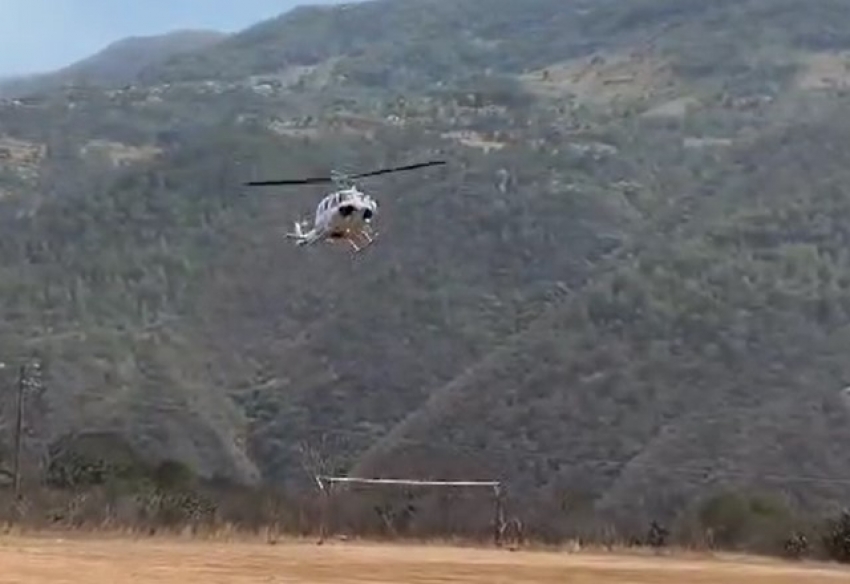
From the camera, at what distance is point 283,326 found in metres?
63.9

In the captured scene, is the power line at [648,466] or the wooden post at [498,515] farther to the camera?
the power line at [648,466]

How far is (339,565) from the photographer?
32.1 metres

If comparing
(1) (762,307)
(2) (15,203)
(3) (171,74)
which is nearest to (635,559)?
(1) (762,307)

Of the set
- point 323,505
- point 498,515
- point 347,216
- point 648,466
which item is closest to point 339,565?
point 347,216

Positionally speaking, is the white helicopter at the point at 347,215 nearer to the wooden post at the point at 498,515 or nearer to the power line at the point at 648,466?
the wooden post at the point at 498,515

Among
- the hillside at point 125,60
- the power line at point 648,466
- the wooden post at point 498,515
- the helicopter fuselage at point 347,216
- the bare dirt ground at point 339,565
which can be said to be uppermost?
the hillside at point 125,60

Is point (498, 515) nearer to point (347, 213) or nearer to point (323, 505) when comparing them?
point (323, 505)

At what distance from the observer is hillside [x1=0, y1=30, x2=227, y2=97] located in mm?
134625

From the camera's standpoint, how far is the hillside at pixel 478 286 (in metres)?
53.8

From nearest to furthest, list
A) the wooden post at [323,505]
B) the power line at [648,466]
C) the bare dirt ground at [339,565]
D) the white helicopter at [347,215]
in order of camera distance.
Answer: the bare dirt ground at [339,565]
the white helicopter at [347,215]
the wooden post at [323,505]
the power line at [648,466]

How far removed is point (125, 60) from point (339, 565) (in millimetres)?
136002

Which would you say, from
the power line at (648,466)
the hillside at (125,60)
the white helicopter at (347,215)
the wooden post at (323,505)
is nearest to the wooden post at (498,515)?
the wooden post at (323,505)

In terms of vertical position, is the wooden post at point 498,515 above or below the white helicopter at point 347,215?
below

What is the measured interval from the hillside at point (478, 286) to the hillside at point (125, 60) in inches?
1437
